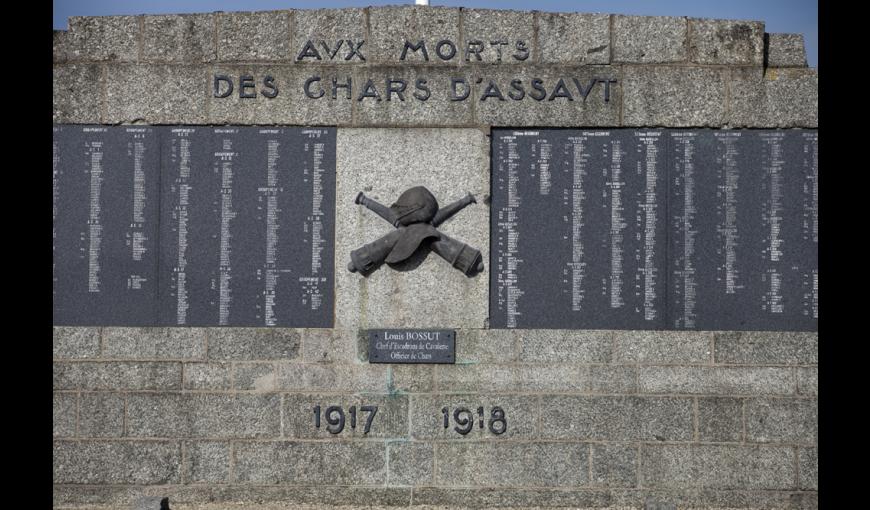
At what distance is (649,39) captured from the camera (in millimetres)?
10531

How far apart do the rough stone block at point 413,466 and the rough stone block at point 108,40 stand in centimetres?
486

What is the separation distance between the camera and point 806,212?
1044cm

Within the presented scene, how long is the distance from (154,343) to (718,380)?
5.61 meters

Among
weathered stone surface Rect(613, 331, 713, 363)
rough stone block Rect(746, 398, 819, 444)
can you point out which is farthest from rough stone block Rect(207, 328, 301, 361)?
rough stone block Rect(746, 398, 819, 444)

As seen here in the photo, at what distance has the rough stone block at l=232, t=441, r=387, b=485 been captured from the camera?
403 inches

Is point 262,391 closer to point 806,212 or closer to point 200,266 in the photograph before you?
point 200,266

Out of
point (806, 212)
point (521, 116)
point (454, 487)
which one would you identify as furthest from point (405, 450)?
point (806, 212)

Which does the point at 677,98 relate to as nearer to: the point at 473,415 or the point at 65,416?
the point at 473,415

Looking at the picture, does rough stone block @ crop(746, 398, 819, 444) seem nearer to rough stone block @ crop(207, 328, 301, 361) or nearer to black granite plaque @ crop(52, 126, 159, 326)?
rough stone block @ crop(207, 328, 301, 361)

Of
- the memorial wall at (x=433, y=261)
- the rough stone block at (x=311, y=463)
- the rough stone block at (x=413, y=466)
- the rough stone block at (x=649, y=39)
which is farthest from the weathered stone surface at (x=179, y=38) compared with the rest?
the rough stone block at (x=413, y=466)

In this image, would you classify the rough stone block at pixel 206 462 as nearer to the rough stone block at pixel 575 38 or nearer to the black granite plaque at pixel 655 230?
the black granite plaque at pixel 655 230

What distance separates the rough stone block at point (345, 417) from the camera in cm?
1028

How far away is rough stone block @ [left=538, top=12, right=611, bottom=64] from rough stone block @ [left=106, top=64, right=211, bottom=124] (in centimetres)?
346

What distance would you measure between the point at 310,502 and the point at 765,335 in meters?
4.77
